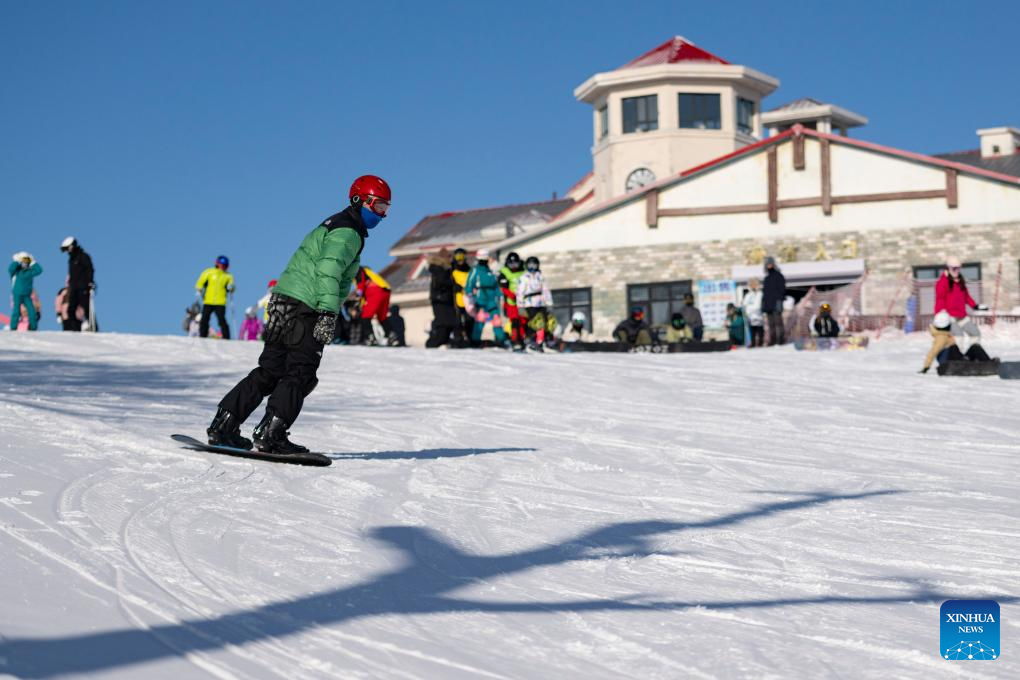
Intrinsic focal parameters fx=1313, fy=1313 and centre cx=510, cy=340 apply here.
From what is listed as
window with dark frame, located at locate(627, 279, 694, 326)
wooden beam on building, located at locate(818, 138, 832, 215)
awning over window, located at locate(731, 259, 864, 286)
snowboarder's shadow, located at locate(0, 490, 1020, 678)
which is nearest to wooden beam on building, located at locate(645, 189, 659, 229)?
window with dark frame, located at locate(627, 279, 694, 326)

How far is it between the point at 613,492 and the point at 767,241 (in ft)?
89.6

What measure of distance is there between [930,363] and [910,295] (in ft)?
36.9

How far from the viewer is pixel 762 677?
345 cm

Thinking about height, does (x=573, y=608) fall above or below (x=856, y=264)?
below

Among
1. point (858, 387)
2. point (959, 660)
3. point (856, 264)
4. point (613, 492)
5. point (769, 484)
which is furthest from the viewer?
point (856, 264)

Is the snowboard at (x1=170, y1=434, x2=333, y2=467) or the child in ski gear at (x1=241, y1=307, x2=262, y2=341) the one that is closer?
the snowboard at (x1=170, y1=434, x2=333, y2=467)

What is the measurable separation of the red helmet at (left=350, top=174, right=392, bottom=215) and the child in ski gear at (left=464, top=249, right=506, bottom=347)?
11932mm

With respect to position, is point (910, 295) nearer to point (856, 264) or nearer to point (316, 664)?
A: point (856, 264)

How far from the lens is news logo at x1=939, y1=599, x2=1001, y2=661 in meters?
3.71

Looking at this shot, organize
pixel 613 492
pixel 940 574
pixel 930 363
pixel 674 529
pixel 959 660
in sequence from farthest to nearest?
pixel 930 363 < pixel 613 492 < pixel 674 529 < pixel 940 574 < pixel 959 660

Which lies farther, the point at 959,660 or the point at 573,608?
the point at 573,608

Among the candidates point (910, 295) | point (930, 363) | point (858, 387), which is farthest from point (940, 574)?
point (910, 295)

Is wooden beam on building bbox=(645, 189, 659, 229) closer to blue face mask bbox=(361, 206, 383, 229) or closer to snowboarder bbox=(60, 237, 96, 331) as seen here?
snowboarder bbox=(60, 237, 96, 331)

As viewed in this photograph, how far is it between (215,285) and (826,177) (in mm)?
18169
